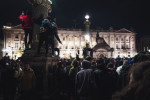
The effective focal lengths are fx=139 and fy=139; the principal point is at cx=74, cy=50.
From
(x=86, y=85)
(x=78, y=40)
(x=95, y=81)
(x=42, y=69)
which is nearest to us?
(x=86, y=85)

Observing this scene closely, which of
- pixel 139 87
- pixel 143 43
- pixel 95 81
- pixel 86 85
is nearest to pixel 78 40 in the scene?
pixel 143 43

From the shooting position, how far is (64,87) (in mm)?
6184

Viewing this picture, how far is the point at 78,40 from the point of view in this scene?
72.6 m

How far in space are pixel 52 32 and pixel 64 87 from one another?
261 cm

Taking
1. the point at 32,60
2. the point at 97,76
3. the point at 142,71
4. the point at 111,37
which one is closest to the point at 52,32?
the point at 32,60

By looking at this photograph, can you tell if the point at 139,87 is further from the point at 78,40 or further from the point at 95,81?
the point at 78,40

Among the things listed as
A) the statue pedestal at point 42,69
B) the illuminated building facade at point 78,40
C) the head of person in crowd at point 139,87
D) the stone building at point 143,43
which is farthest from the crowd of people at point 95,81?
the stone building at point 143,43

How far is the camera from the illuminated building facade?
224 ft

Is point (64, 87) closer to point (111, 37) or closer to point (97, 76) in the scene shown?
point (97, 76)

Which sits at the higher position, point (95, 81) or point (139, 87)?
point (139, 87)

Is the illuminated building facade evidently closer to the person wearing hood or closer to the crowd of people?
the crowd of people

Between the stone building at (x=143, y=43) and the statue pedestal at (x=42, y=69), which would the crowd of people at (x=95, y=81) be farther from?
the stone building at (x=143, y=43)

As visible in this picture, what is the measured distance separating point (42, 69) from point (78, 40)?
219 feet

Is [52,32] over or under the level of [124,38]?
under
